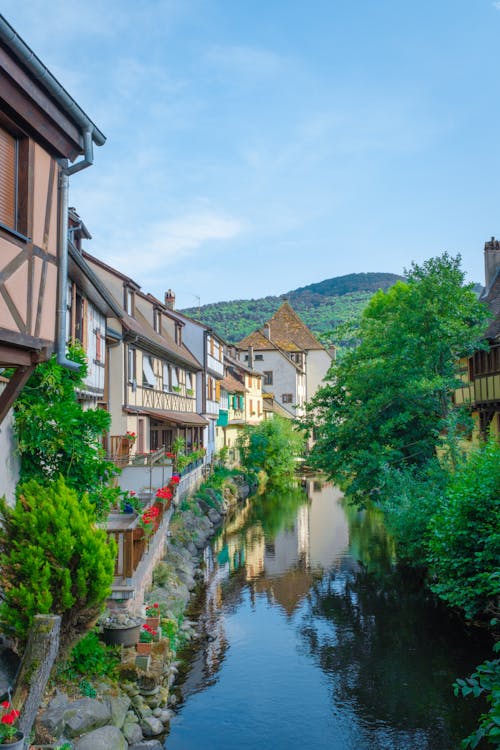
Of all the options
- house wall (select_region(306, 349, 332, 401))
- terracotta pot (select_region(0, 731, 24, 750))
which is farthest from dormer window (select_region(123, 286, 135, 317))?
house wall (select_region(306, 349, 332, 401))

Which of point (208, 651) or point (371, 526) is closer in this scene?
point (208, 651)

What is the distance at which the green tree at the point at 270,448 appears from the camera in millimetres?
45750

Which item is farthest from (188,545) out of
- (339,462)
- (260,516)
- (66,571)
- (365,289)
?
(365,289)

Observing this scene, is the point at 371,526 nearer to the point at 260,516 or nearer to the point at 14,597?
the point at 260,516

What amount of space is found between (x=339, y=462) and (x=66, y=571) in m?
15.7

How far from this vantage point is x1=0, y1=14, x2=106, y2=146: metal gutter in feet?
21.9

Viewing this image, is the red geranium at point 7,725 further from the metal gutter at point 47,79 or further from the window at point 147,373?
the window at point 147,373

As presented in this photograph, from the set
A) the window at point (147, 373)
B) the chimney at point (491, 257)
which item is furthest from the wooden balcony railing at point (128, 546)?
the chimney at point (491, 257)

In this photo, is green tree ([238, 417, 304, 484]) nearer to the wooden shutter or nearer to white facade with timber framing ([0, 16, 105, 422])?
white facade with timber framing ([0, 16, 105, 422])

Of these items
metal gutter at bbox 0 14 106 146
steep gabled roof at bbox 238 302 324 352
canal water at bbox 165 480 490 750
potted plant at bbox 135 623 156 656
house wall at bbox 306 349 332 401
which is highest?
steep gabled roof at bbox 238 302 324 352

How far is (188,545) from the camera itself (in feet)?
73.0

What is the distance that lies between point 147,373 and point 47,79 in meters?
18.7

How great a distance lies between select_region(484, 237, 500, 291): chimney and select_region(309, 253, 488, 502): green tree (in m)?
6.53

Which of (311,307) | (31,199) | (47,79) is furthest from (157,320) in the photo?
(311,307)
